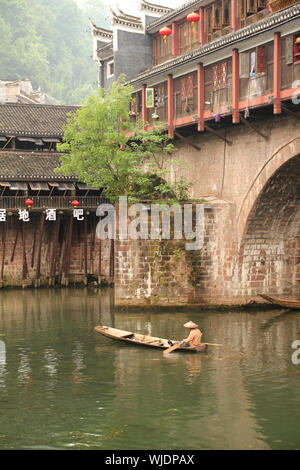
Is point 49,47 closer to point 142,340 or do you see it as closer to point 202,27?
point 202,27

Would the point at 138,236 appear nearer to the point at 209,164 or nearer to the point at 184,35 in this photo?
the point at 209,164

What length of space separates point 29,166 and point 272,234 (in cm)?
1633

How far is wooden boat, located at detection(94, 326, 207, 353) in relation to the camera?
21.6 metres

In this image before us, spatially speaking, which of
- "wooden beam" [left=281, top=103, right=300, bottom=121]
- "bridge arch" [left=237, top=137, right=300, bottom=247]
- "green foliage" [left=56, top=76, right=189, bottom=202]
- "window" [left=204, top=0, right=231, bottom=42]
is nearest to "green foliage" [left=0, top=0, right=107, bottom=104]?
"window" [left=204, top=0, right=231, bottom=42]

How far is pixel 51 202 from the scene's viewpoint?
4069cm

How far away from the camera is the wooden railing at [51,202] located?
1570 inches

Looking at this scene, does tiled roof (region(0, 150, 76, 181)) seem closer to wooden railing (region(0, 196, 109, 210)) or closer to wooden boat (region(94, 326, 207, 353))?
wooden railing (region(0, 196, 109, 210))

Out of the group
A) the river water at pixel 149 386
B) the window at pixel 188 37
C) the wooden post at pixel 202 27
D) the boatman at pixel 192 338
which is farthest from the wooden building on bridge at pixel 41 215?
the boatman at pixel 192 338

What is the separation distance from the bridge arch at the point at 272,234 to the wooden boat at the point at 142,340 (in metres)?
7.91

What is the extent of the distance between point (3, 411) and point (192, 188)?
58.6 ft

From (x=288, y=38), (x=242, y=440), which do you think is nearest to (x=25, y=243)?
(x=288, y=38)

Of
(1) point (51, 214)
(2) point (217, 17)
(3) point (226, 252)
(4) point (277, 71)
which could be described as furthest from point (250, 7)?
(1) point (51, 214)

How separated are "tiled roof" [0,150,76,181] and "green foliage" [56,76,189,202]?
6.81 m

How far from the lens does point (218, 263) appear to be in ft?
98.4
